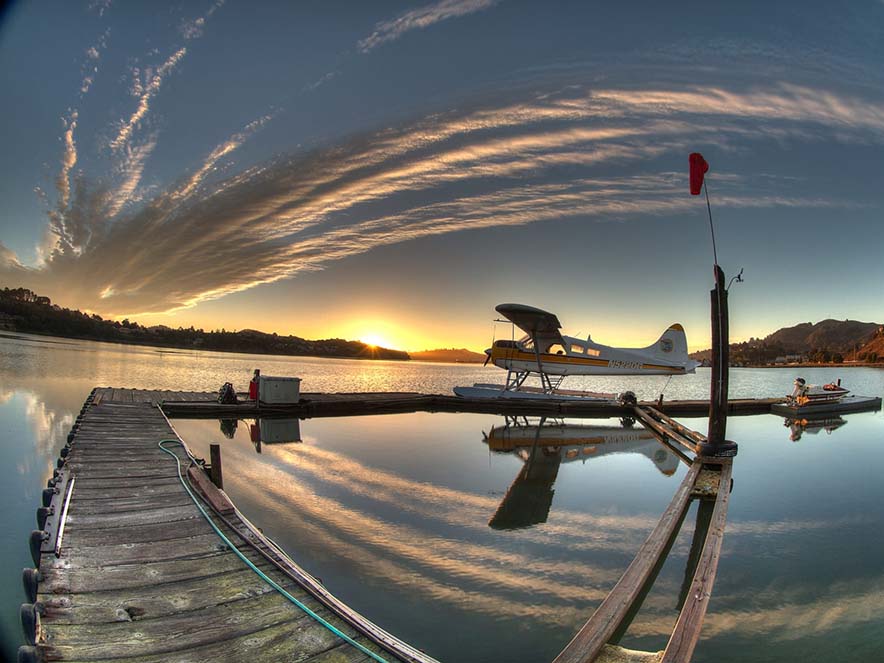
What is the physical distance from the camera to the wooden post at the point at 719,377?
8492 millimetres

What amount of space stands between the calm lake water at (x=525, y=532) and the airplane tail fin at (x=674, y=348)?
27.5ft

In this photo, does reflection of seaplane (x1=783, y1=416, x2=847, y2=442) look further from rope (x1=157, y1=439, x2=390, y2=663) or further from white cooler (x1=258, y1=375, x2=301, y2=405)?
rope (x1=157, y1=439, x2=390, y2=663)

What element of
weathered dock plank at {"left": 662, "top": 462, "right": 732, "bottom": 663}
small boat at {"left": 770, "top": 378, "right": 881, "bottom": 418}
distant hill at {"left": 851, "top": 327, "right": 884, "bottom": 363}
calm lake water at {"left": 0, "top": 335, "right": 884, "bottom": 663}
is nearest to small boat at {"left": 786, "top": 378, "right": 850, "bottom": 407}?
small boat at {"left": 770, "top": 378, "right": 881, "bottom": 418}

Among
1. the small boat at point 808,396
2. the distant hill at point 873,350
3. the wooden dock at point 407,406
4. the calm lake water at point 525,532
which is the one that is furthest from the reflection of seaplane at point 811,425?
the distant hill at point 873,350

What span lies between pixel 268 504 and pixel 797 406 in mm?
22174

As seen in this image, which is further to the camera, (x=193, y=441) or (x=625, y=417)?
(x=625, y=417)

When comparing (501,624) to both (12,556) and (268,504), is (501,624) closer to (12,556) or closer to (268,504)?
(268,504)

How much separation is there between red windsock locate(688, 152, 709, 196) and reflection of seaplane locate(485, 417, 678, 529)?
5.58 m

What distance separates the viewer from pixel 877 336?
139875mm

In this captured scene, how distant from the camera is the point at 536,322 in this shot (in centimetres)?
1742

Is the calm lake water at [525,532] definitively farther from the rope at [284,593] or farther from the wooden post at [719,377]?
the rope at [284,593]

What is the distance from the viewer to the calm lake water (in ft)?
11.8

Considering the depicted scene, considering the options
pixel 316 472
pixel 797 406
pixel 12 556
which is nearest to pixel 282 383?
pixel 316 472

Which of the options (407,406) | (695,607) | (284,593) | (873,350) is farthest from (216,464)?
(873,350)
